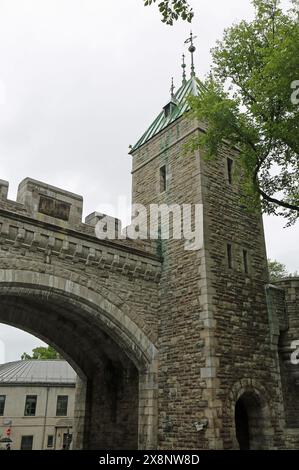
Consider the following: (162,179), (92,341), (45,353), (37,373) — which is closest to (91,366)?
(92,341)

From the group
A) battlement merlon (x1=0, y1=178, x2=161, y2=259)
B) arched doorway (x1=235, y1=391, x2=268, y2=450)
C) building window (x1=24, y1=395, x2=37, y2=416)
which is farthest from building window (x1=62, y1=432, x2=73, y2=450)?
battlement merlon (x1=0, y1=178, x2=161, y2=259)

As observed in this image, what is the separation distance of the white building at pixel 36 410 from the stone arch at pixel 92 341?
1586 cm

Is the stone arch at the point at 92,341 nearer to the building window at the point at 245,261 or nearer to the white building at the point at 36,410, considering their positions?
the building window at the point at 245,261

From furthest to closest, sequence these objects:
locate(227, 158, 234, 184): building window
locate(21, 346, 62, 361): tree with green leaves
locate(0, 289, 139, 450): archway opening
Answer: locate(21, 346, 62, 361): tree with green leaves < locate(227, 158, 234, 184): building window < locate(0, 289, 139, 450): archway opening

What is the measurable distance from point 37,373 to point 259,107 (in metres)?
27.0

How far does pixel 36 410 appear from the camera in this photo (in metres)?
28.7

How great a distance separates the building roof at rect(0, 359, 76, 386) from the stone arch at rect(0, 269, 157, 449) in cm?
1614

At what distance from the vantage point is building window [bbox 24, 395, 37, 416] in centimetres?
2847

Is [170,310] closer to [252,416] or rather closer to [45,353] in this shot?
[252,416]

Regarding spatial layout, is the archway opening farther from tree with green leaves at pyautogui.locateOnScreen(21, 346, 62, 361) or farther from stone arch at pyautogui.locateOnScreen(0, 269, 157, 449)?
tree with green leaves at pyautogui.locateOnScreen(21, 346, 62, 361)

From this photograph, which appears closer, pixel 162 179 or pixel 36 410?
pixel 162 179
